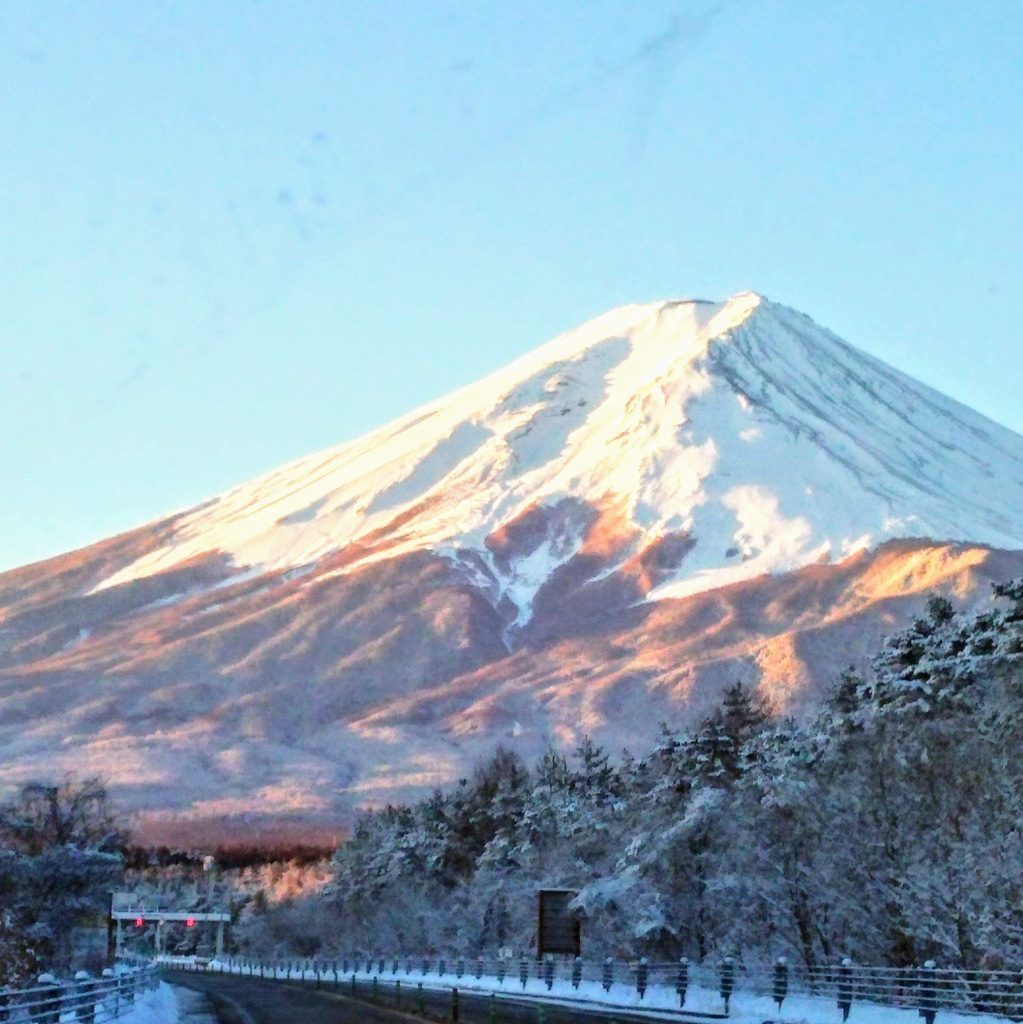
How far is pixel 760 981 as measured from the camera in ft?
110

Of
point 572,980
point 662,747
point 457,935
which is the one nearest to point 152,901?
point 457,935

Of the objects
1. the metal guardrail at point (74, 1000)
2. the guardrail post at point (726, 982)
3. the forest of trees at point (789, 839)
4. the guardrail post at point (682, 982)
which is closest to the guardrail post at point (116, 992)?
the metal guardrail at point (74, 1000)

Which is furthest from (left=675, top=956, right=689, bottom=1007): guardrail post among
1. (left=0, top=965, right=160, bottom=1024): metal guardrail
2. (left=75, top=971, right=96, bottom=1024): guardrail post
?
(left=75, top=971, right=96, bottom=1024): guardrail post

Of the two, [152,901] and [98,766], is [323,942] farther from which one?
[98,766]

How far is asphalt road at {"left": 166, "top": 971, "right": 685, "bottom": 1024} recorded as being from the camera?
29469mm

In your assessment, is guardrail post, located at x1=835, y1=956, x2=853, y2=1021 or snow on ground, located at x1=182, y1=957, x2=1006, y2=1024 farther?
guardrail post, located at x1=835, y1=956, x2=853, y2=1021

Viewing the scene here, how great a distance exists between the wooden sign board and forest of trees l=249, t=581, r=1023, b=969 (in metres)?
0.88

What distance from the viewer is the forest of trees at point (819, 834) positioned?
1230 inches

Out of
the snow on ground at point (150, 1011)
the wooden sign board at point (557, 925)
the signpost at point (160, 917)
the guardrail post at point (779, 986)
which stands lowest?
the snow on ground at point (150, 1011)

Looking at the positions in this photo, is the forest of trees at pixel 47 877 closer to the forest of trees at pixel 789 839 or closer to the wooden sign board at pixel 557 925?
the forest of trees at pixel 789 839

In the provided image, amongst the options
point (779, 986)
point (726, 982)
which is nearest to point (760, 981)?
point (726, 982)

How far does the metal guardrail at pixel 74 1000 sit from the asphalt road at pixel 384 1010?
A: 192cm

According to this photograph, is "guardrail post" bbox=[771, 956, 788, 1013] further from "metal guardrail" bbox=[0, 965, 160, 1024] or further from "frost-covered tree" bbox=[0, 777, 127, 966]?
"frost-covered tree" bbox=[0, 777, 127, 966]

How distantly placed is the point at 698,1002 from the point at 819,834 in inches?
165
